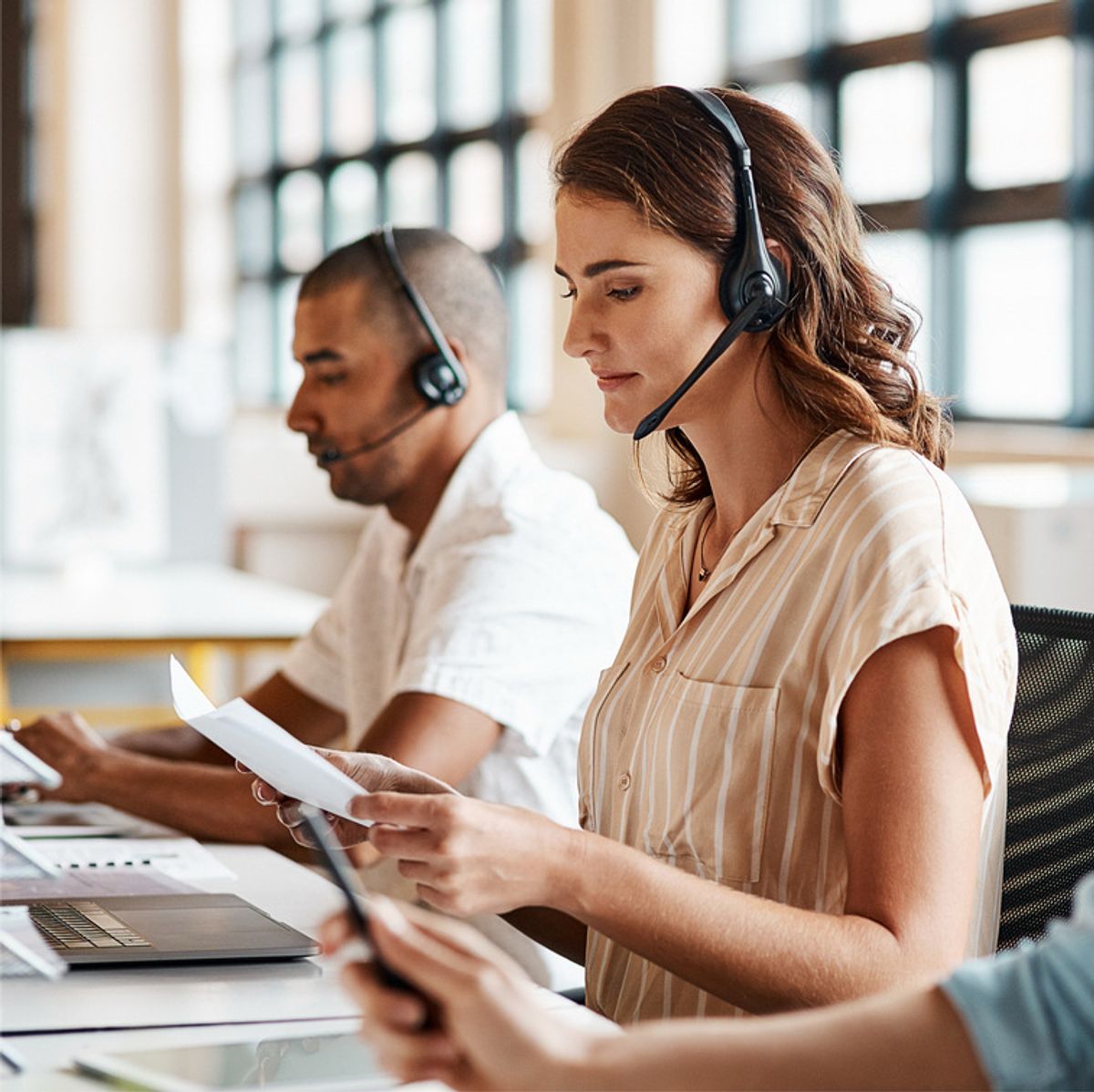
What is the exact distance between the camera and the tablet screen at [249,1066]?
36.5 inches

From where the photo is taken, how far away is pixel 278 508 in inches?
196

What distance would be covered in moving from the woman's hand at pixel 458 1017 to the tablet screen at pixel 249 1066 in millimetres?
238

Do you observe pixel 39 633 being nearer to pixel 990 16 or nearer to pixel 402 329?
pixel 402 329

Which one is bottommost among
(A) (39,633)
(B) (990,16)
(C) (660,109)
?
(A) (39,633)

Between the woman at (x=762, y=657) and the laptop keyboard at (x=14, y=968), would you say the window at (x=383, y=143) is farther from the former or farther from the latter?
the laptop keyboard at (x=14, y=968)

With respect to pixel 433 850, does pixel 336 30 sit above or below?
above

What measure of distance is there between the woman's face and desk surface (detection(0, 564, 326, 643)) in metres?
1.80

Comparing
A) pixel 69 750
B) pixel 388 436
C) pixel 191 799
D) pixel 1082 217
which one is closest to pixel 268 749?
pixel 191 799

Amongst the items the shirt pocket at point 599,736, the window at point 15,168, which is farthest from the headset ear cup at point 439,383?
the window at point 15,168

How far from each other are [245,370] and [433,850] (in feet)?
22.4

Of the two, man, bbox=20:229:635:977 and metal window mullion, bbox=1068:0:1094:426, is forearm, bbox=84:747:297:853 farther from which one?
metal window mullion, bbox=1068:0:1094:426

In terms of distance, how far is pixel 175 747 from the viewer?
81.7 inches

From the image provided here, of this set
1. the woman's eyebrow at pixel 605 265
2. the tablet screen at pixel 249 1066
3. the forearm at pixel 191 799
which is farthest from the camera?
the forearm at pixel 191 799

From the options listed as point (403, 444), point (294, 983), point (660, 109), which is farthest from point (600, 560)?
point (294, 983)
